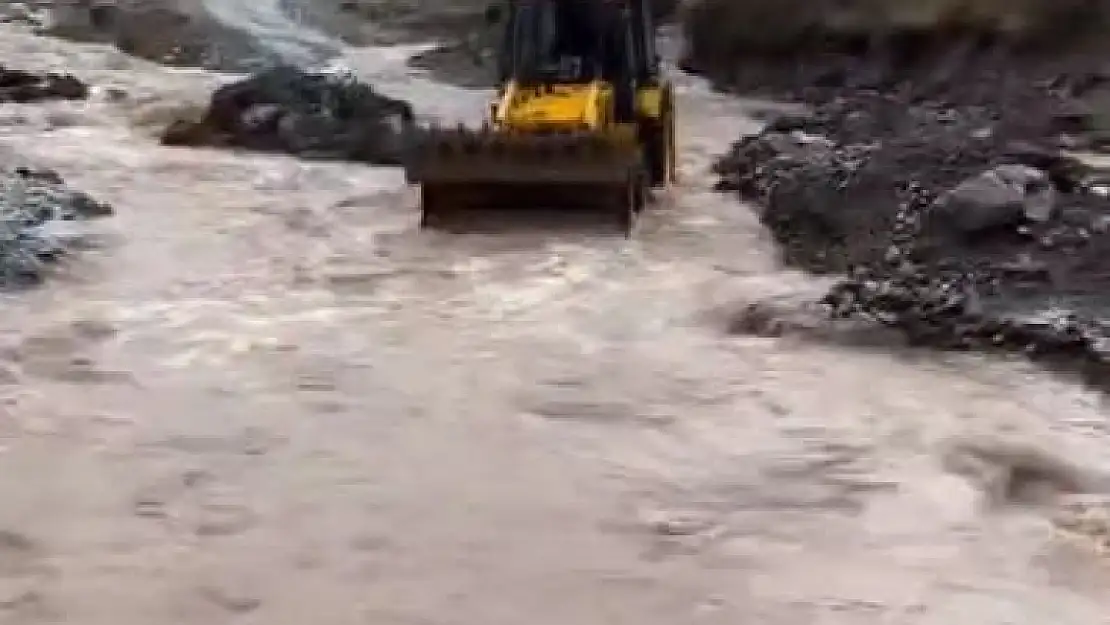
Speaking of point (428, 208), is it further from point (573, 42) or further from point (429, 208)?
point (573, 42)

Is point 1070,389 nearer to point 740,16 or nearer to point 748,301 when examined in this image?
point 748,301

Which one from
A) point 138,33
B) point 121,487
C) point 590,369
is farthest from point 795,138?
point 138,33

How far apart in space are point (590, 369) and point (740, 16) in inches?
582

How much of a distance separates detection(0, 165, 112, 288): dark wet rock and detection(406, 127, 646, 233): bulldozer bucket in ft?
8.72

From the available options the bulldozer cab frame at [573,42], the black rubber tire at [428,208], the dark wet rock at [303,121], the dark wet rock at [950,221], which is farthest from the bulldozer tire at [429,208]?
the dark wet rock at [303,121]

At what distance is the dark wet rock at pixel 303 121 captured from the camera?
53.5 ft

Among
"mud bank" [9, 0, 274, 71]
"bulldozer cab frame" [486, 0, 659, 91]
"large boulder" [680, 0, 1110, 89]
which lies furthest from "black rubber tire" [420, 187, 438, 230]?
"mud bank" [9, 0, 274, 71]

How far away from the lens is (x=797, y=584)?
6090mm

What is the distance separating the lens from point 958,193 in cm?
1112

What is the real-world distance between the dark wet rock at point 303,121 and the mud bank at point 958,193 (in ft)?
11.8

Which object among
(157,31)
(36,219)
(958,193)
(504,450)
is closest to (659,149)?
(958,193)

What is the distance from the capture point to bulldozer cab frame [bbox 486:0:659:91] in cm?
1247

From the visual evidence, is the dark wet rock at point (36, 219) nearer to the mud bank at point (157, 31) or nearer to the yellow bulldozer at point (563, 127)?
the yellow bulldozer at point (563, 127)

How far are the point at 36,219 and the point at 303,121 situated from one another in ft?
15.8
